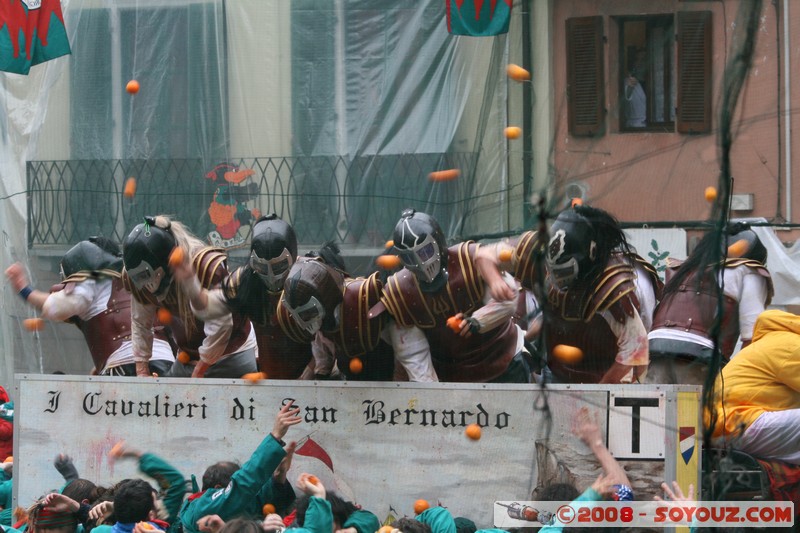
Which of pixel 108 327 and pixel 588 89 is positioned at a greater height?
pixel 588 89

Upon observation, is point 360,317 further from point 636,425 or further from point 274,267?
point 636,425

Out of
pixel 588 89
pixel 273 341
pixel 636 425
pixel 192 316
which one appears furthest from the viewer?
pixel 192 316

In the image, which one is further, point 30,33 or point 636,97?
point 30,33

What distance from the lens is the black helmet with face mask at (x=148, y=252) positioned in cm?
506

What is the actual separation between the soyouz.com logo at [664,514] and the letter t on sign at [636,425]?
0.20 meters

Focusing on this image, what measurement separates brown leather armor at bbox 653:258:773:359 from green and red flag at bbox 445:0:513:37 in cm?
125

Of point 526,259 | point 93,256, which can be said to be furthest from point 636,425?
point 93,256

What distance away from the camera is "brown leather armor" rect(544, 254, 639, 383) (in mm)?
4445

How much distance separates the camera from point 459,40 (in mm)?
4941

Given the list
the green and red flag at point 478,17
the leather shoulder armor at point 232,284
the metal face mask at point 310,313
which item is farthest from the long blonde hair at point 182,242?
the green and red flag at point 478,17

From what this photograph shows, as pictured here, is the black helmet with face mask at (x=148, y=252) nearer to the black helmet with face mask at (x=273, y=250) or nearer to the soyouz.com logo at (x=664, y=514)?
the black helmet with face mask at (x=273, y=250)

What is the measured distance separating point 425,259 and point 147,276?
135 centimetres

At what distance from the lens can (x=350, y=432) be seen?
4.64m

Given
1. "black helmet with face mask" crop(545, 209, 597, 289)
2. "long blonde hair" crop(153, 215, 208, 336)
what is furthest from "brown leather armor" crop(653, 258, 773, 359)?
"long blonde hair" crop(153, 215, 208, 336)
